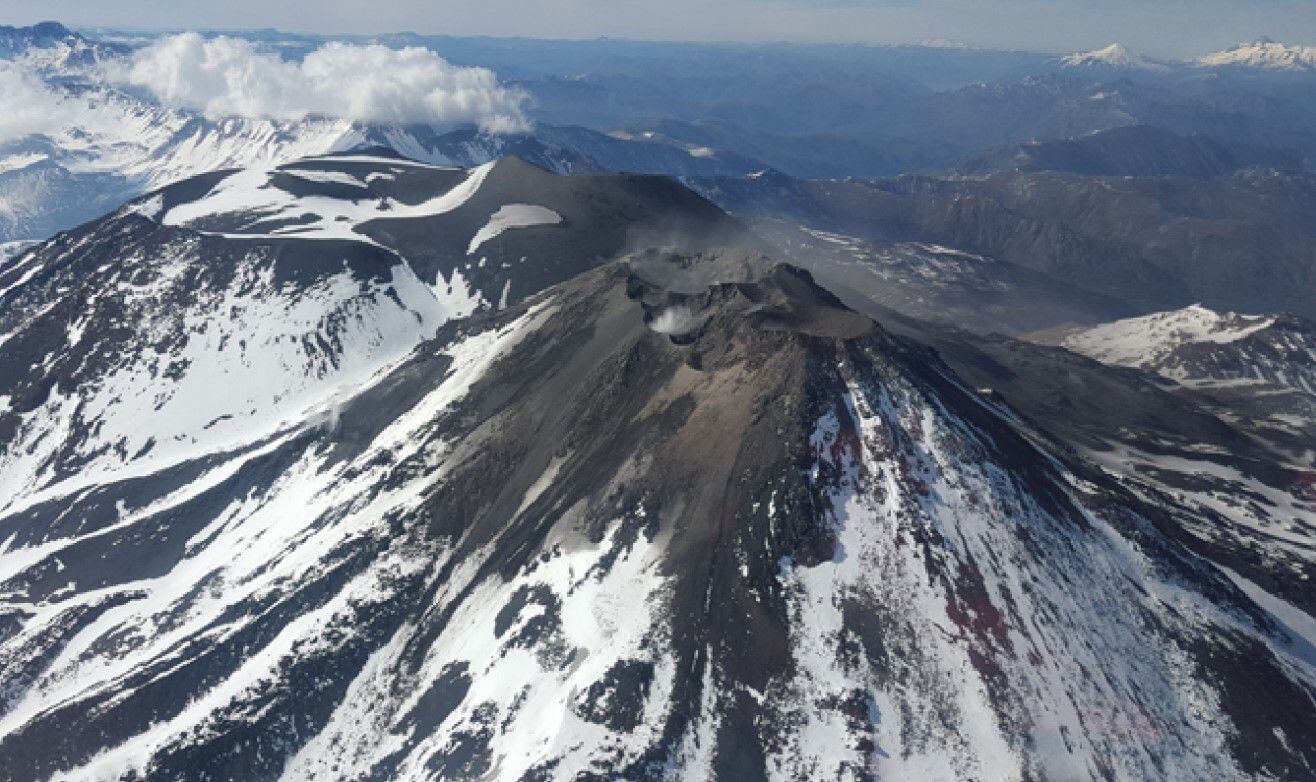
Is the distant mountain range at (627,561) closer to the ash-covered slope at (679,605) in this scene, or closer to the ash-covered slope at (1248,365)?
the ash-covered slope at (679,605)

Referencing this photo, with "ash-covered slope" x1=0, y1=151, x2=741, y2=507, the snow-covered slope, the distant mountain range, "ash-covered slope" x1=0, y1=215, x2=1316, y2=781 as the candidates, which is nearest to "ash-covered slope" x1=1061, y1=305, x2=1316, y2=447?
the snow-covered slope

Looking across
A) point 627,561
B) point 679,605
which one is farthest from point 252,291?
point 679,605

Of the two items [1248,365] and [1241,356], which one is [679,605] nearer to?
[1248,365]

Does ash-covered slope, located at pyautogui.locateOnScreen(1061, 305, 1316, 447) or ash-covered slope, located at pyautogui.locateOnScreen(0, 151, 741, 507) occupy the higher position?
ash-covered slope, located at pyautogui.locateOnScreen(0, 151, 741, 507)

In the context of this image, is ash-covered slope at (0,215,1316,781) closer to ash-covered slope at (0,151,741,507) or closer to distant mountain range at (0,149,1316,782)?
distant mountain range at (0,149,1316,782)

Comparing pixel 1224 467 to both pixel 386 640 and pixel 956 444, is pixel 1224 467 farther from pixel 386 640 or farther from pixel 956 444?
pixel 386 640

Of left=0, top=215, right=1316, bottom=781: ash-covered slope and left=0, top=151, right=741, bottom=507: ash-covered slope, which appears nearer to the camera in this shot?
left=0, top=215, right=1316, bottom=781: ash-covered slope

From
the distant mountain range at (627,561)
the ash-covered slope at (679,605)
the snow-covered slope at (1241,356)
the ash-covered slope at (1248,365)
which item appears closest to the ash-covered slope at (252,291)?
the distant mountain range at (627,561)

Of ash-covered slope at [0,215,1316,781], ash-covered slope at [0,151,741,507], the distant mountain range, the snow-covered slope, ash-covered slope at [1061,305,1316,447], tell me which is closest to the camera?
ash-covered slope at [0,215,1316,781]
